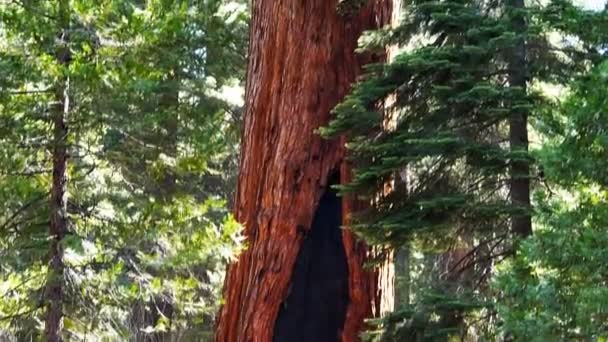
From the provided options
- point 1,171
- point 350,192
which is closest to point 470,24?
point 350,192

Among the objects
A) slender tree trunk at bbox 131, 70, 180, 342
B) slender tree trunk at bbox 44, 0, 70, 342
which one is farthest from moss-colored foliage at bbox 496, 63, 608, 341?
slender tree trunk at bbox 44, 0, 70, 342

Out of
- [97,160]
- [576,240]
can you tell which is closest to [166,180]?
[97,160]

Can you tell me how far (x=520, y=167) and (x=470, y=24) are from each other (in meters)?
0.84

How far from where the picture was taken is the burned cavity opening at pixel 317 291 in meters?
4.53

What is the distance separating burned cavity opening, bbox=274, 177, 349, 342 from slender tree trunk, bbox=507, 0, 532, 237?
1048 mm

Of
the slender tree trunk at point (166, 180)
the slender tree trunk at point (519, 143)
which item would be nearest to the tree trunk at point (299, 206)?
the slender tree trunk at point (166, 180)

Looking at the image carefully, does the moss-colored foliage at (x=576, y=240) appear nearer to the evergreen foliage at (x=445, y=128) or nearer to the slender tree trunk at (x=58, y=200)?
the evergreen foliage at (x=445, y=128)

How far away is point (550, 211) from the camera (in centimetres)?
278

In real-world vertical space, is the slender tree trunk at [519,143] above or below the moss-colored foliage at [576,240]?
above

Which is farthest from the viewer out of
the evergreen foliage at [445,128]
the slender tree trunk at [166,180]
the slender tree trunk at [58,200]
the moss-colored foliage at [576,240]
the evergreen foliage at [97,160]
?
the slender tree trunk at [166,180]

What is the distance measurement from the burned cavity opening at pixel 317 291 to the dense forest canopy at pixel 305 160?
0.01 metres

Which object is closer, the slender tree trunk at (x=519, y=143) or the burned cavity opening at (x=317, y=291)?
the slender tree trunk at (x=519, y=143)

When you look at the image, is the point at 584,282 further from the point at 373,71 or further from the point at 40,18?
the point at 40,18

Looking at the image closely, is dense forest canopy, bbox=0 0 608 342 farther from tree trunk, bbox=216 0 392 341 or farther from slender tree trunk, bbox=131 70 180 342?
slender tree trunk, bbox=131 70 180 342
